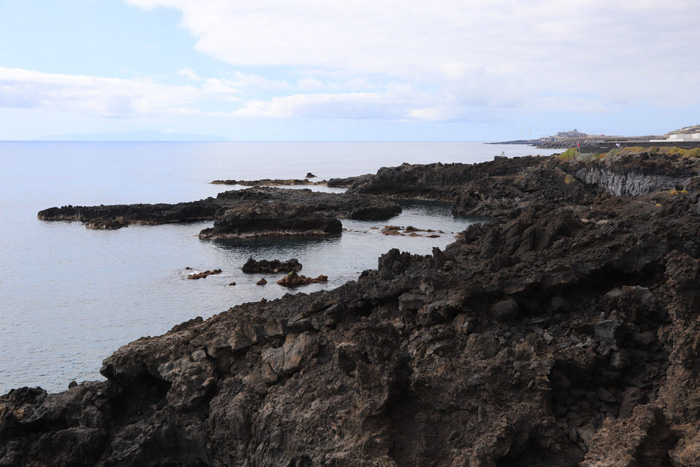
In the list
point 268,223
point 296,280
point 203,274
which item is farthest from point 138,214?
point 296,280

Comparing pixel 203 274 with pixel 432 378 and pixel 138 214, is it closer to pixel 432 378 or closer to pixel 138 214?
pixel 432 378

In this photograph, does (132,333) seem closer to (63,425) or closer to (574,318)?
(63,425)

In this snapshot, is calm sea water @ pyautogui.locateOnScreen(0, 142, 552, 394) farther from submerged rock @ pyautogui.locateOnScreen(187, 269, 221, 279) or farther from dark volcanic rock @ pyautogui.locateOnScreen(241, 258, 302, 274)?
dark volcanic rock @ pyautogui.locateOnScreen(241, 258, 302, 274)

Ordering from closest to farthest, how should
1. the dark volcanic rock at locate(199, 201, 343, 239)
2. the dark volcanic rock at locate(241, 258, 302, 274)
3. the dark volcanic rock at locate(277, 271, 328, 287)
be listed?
the dark volcanic rock at locate(277, 271, 328, 287) → the dark volcanic rock at locate(241, 258, 302, 274) → the dark volcanic rock at locate(199, 201, 343, 239)

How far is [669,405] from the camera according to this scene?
11.8 m

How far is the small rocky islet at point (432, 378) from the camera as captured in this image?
40.3 ft

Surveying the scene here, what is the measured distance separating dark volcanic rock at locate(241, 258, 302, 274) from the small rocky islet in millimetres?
27435

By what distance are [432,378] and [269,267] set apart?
38.6 m

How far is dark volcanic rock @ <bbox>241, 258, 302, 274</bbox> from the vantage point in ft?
168

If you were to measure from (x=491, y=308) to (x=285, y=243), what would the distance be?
50947mm

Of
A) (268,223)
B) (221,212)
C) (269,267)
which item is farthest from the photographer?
(221,212)

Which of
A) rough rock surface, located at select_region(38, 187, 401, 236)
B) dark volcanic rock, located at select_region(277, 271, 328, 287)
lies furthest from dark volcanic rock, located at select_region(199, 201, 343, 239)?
dark volcanic rock, located at select_region(277, 271, 328, 287)

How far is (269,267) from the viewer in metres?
51.7

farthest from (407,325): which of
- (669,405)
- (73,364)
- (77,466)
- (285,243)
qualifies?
(285,243)
